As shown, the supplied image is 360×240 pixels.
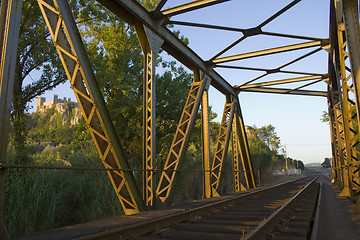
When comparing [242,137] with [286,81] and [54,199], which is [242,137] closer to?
[286,81]

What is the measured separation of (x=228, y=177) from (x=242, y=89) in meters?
7.68

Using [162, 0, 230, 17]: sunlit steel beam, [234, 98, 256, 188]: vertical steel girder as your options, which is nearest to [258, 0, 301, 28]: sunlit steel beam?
[162, 0, 230, 17]: sunlit steel beam

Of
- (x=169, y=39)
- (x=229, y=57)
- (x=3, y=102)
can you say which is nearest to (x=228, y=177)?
(x=229, y=57)

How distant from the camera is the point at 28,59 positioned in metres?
11.5

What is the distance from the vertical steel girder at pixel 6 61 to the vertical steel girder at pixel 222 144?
8855mm

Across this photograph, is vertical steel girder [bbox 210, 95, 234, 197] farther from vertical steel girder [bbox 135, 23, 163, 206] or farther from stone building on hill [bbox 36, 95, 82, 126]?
stone building on hill [bbox 36, 95, 82, 126]

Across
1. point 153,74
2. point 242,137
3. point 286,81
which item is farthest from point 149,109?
point 286,81

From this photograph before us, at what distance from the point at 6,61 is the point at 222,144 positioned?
37.8 feet

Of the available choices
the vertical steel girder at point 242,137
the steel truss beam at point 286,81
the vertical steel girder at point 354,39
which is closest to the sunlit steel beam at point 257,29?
the vertical steel girder at point 354,39

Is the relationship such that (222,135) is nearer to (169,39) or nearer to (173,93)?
(173,93)

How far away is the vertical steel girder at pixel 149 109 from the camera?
7.84 meters

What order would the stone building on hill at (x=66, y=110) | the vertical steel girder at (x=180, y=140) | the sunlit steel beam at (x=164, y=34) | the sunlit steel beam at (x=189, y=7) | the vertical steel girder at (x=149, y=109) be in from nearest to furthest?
the sunlit steel beam at (x=164, y=34) → the vertical steel girder at (x=149, y=109) → the sunlit steel beam at (x=189, y=7) → the vertical steel girder at (x=180, y=140) → the stone building on hill at (x=66, y=110)

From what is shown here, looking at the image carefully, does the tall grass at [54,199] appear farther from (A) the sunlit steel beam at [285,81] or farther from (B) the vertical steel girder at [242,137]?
(A) the sunlit steel beam at [285,81]

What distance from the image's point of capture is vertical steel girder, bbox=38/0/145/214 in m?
5.48
